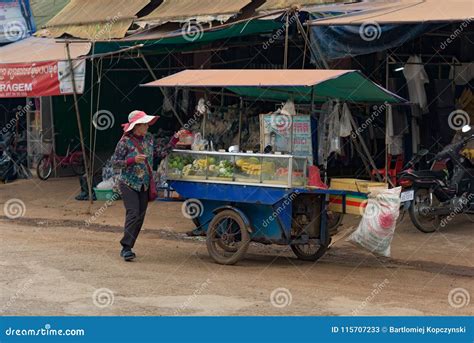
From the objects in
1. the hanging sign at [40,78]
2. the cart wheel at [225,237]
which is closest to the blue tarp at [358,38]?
the cart wheel at [225,237]

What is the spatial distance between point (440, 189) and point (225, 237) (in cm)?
347

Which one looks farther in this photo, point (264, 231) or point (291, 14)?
point (291, 14)

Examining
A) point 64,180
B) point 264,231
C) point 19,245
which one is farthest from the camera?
point 64,180

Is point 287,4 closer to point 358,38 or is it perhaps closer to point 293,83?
point 358,38

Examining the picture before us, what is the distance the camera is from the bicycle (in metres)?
19.4

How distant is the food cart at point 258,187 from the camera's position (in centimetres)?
955

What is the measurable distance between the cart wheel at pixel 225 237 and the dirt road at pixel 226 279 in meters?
0.14

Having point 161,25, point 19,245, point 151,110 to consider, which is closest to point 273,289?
point 19,245

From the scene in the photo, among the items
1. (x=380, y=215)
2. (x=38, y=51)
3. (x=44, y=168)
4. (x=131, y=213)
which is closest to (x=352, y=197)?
(x=380, y=215)

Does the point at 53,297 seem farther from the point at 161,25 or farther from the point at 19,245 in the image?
the point at 161,25

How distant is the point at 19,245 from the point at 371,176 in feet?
15.0

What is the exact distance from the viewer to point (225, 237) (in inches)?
398

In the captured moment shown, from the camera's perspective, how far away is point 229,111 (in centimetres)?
1159

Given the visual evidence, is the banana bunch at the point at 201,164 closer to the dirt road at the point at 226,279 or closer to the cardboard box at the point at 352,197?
→ the dirt road at the point at 226,279
